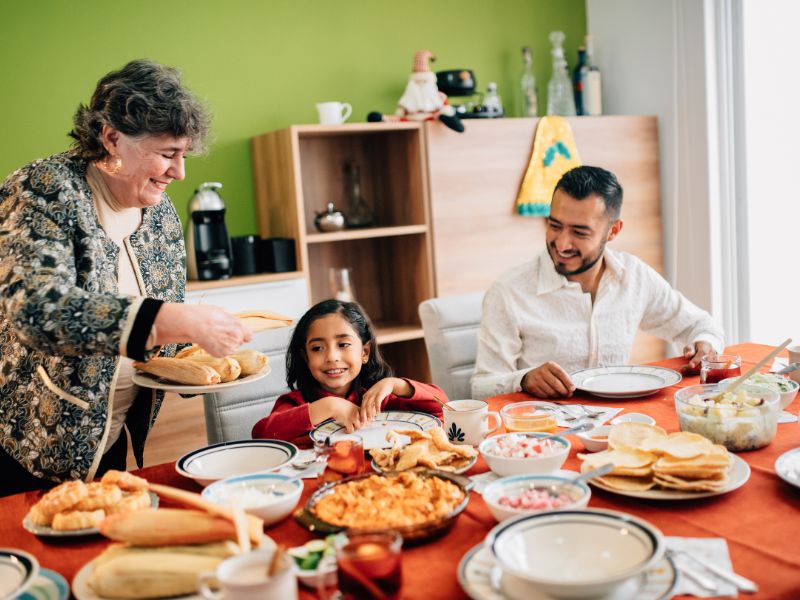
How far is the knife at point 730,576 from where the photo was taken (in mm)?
938

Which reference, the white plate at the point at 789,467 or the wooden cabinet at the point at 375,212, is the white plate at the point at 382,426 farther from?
the wooden cabinet at the point at 375,212

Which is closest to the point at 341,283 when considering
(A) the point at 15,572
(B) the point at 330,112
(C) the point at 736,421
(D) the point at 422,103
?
(B) the point at 330,112

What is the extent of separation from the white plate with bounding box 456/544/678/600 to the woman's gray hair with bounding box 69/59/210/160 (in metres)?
1.07

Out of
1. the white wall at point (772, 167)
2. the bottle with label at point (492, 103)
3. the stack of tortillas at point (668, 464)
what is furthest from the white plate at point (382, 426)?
the white wall at point (772, 167)

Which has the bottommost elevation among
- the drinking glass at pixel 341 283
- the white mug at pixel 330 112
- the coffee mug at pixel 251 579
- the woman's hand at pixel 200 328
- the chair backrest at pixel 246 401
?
the chair backrest at pixel 246 401

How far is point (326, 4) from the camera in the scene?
3680 mm

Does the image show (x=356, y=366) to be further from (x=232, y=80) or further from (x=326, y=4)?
(x=326, y=4)

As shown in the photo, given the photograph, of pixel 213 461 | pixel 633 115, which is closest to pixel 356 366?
pixel 213 461

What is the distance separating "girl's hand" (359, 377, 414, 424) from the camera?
5.61ft

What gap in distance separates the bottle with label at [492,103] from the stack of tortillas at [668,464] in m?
2.58

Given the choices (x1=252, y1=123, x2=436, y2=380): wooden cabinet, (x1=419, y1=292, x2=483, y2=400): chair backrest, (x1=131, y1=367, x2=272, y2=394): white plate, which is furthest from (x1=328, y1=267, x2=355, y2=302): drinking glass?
(x1=131, y1=367, x2=272, y2=394): white plate

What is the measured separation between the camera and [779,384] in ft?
5.65

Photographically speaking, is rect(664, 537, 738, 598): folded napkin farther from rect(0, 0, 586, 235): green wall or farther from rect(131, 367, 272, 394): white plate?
rect(0, 0, 586, 235): green wall

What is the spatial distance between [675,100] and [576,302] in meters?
1.99
